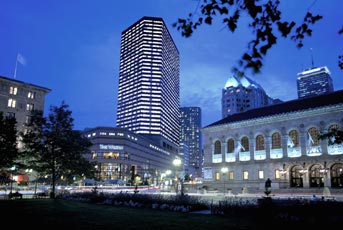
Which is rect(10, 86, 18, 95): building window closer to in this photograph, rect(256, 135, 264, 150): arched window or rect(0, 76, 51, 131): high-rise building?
rect(0, 76, 51, 131): high-rise building

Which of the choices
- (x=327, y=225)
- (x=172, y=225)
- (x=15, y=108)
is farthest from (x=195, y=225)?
(x=15, y=108)

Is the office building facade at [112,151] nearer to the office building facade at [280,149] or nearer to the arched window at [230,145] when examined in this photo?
the office building facade at [280,149]

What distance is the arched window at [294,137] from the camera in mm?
56031

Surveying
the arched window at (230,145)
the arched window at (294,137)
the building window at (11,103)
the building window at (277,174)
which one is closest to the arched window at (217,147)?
the arched window at (230,145)

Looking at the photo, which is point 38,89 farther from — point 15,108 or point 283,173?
point 283,173

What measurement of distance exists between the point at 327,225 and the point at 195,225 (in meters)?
5.96

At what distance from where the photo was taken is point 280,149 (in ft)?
189

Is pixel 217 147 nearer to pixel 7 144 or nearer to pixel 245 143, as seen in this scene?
pixel 245 143

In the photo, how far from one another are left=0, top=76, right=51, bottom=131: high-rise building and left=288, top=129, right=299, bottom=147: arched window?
253 feet

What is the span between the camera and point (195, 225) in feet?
48.1

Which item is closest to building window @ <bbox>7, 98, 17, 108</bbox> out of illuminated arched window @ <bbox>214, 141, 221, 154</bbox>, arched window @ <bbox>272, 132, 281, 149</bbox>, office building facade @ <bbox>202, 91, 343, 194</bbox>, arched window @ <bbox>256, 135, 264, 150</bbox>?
office building facade @ <bbox>202, 91, 343, 194</bbox>

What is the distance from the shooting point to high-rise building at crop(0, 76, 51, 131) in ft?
320

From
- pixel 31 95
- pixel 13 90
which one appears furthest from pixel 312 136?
pixel 13 90

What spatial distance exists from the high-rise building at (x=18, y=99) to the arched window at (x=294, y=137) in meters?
77.1
